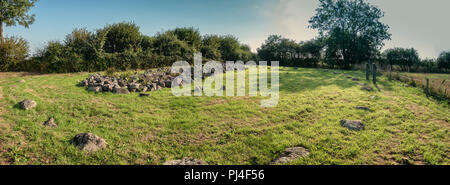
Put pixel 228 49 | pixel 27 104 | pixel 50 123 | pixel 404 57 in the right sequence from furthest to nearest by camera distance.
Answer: pixel 404 57, pixel 228 49, pixel 27 104, pixel 50 123

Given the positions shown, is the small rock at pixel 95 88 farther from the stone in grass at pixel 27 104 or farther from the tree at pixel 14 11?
the tree at pixel 14 11

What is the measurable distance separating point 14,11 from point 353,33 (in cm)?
3831

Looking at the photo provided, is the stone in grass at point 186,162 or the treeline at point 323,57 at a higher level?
the treeline at point 323,57

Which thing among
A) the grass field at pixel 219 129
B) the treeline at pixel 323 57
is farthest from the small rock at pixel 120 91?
the treeline at pixel 323 57

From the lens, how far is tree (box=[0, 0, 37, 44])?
647 inches

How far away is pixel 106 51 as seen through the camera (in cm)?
1603

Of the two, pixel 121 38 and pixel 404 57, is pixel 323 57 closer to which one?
pixel 404 57

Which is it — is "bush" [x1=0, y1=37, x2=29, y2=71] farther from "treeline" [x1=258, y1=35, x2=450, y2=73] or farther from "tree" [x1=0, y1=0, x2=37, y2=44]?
"treeline" [x1=258, y1=35, x2=450, y2=73]

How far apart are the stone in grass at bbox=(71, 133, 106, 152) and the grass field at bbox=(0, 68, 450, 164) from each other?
153 mm

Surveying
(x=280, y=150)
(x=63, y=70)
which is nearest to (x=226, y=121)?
(x=280, y=150)

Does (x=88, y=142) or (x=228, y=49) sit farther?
(x=228, y=49)

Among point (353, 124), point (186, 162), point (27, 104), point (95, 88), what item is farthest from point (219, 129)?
point (95, 88)

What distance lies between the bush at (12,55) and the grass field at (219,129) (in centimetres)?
826

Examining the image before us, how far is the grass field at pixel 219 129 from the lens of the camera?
3.68 meters
